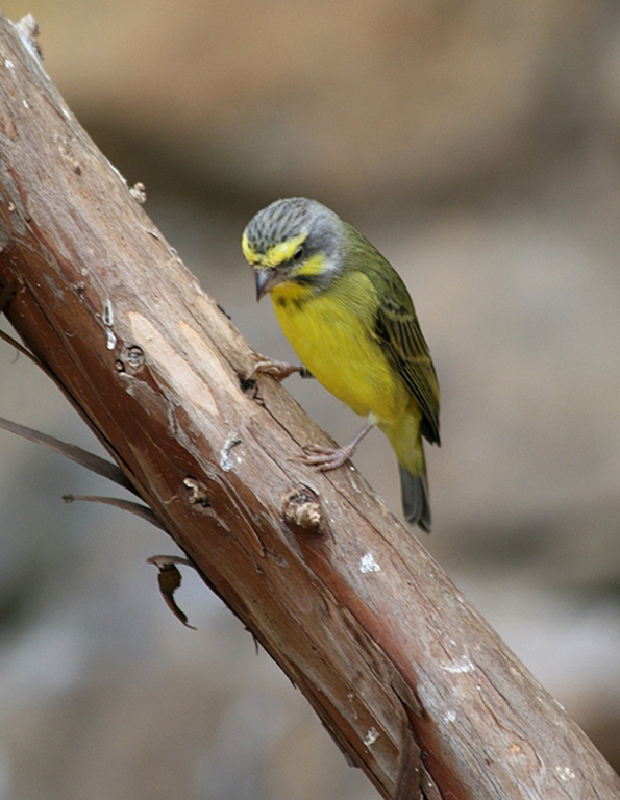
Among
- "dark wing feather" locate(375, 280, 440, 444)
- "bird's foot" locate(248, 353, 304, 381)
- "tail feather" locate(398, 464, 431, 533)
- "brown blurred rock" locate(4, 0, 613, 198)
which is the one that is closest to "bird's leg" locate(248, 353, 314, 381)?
"bird's foot" locate(248, 353, 304, 381)

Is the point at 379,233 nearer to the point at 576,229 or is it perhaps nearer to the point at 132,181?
the point at 576,229

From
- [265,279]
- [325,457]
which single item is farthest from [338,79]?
[325,457]

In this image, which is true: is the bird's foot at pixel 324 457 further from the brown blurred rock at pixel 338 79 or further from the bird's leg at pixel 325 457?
the brown blurred rock at pixel 338 79

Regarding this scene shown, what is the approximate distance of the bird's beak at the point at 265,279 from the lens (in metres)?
3.10

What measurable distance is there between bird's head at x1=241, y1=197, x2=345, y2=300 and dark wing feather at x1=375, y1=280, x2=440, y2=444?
0.29 m

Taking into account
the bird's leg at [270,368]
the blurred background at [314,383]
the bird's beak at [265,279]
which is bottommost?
the blurred background at [314,383]

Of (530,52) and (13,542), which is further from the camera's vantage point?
(530,52)

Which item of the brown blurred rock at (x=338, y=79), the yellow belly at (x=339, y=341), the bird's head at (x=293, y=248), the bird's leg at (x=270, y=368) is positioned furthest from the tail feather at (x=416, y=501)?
the brown blurred rock at (x=338, y=79)

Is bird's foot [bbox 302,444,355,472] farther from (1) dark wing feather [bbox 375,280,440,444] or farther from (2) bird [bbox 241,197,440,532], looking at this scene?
(1) dark wing feather [bbox 375,280,440,444]

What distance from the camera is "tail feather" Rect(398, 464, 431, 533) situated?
4148 millimetres

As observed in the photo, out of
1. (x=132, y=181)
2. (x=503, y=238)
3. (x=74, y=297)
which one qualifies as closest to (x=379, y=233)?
(x=503, y=238)

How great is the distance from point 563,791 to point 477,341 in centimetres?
453

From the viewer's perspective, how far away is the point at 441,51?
21.6 ft

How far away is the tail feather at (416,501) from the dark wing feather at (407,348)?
328mm
